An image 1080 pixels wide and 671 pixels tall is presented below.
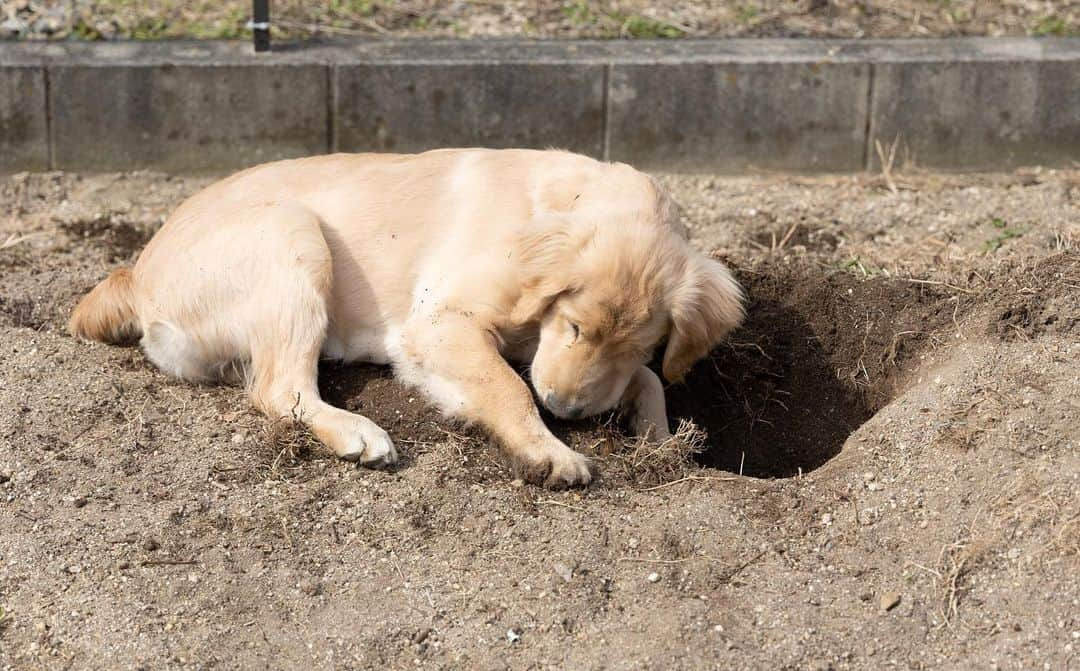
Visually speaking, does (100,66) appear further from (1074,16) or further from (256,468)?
(1074,16)

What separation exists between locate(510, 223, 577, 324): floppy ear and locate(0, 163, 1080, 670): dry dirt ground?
1.79 feet

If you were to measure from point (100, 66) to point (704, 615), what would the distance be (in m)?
4.94

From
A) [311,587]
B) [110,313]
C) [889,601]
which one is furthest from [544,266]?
[110,313]

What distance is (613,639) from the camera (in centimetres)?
377

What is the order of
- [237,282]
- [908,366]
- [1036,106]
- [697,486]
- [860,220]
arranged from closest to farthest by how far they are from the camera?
[697,486] → [237,282] → [908,366] → [860,220] → [1036,106]

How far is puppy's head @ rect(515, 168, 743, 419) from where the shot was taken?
15.2 ft

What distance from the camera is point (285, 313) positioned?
5062mm

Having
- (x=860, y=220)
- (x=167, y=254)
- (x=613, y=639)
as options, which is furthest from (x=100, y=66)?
(x=613, y=639)

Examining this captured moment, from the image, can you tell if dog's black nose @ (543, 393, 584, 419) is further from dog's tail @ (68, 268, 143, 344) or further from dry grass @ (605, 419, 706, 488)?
dog's tail @ (68, 268, 143, 344)

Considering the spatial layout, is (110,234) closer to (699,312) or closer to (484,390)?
(484,390)

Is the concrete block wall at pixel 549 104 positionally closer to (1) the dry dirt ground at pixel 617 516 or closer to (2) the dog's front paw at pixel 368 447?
(1) the dry dirt ground at pixel 617 516

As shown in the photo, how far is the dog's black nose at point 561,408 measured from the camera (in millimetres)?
4727

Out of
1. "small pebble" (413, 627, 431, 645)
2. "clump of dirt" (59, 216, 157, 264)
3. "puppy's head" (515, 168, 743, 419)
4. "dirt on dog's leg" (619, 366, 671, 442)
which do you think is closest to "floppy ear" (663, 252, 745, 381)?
"puppy's head" (515, 168, 743, 419)

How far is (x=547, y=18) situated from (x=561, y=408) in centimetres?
405
